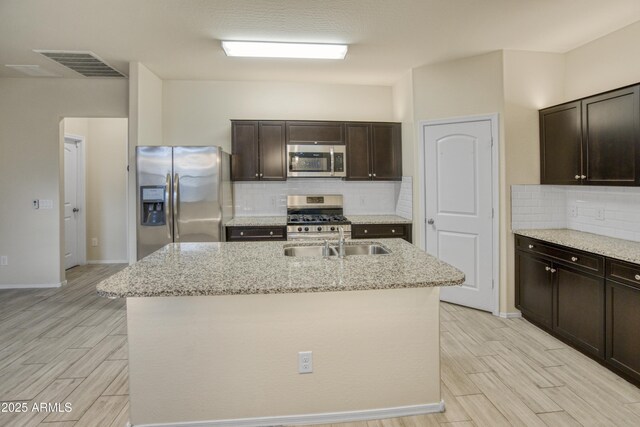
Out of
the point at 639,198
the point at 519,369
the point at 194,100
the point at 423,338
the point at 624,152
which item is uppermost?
the point at 194,100

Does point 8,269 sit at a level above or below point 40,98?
below

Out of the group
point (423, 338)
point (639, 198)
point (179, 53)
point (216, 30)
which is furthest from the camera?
point (179, 53)

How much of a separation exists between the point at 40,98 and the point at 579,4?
5.92 m

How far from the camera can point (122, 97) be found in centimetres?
457

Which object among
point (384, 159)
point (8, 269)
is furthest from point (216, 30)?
point (8, 269)

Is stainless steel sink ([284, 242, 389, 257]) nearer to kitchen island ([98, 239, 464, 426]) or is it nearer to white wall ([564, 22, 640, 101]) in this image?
kitchen island ([98, 239, 464, 426])

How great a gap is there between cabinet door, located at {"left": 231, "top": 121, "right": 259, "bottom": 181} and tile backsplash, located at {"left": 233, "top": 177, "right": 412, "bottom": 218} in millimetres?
356

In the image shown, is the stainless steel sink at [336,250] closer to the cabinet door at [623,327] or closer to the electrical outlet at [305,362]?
the electrical outlet at [305,362]

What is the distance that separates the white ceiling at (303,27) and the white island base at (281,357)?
2244 mm

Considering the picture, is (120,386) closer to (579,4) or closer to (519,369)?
(519,369)

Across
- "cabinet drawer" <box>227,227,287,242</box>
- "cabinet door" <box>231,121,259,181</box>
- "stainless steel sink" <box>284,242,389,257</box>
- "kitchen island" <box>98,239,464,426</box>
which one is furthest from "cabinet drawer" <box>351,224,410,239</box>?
"kitchen island" <box>98,239,464,426</box>

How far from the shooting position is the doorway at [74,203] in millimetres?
5602

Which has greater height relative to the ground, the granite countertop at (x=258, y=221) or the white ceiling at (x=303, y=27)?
the white ceiling at (x=303, y=27)

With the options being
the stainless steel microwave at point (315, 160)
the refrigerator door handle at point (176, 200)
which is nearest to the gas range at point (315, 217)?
the stainless steel microwave at point (315, 160)
